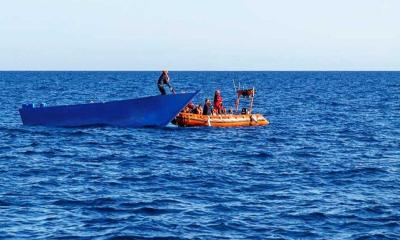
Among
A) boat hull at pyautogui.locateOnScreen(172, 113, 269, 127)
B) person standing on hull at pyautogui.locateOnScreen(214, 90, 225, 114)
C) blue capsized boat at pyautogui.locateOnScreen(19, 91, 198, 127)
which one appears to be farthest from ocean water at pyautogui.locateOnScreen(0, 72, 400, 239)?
person standing on hull at pyautogui.locateOnScreen(214, 90, 225, 114)

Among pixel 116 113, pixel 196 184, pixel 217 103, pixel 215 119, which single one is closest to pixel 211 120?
pixel 215 119

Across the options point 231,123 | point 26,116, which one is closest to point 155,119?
point 231,123

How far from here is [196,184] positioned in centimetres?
1822

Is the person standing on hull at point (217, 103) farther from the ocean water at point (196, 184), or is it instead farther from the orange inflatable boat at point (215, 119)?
the ocean water at point (196, 184)

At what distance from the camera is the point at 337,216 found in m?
14.7

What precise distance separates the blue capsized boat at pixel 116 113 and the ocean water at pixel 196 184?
646 mm

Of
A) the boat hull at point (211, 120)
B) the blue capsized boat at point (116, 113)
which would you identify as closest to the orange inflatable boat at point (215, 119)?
the boat hull at point (211, 120)

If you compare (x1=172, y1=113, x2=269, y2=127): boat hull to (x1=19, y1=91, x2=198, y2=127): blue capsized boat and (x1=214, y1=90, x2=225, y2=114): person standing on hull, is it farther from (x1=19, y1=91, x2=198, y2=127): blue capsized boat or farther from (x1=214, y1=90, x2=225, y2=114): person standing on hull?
(x1=19, y1=91, x2=198, y2=127): blue capsized boat

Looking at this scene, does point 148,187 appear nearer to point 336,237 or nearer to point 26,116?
point 336,237

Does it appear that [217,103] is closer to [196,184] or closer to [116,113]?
[116,113]

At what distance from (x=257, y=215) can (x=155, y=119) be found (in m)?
17.5

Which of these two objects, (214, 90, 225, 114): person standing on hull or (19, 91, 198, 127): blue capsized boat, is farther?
(214, 90, 225, 114): person standing on hull

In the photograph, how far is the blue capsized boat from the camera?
30750 mm

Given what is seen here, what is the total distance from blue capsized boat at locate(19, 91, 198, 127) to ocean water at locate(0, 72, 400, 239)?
65cm
